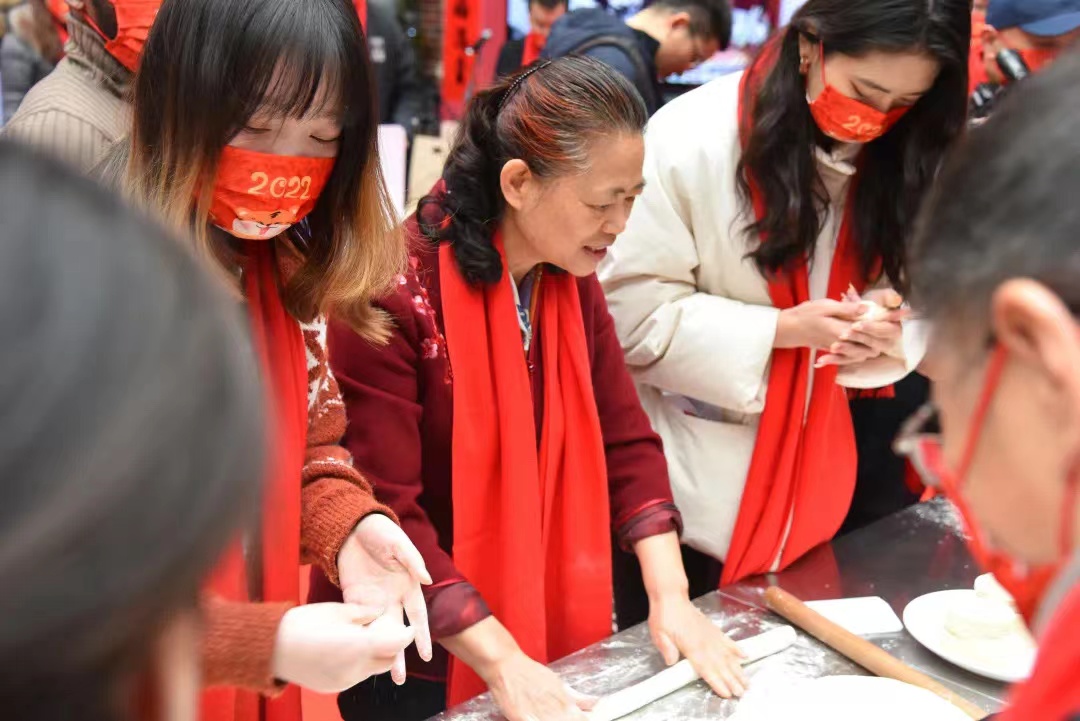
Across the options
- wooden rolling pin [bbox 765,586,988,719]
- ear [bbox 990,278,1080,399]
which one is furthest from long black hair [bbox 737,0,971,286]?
ear [bbox 990,278,1080,399]

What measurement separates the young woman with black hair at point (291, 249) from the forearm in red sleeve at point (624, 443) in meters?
0.46

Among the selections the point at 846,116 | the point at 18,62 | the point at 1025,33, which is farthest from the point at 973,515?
the point at 18,62

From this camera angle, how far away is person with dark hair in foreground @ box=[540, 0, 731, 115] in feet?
9.55

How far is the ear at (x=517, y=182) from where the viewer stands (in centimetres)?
158

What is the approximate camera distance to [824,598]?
1.71m

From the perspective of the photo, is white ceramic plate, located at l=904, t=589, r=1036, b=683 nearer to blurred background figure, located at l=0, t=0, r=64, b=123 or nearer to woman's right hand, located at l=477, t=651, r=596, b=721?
woman's right hand, located at l=477, t=651, r=596, b=721

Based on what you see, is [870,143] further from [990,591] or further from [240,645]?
[240,645]

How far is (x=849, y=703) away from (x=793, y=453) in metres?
0.68

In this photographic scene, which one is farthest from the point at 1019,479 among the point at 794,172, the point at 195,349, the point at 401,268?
the point at 794,172

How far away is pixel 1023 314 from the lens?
0.54 metres

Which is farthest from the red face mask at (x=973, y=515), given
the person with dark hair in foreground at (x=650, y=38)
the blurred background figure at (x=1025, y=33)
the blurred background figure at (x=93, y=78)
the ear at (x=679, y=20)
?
the ear at (x=679, y=20)

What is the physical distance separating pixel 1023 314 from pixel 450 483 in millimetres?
1224

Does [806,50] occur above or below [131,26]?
below

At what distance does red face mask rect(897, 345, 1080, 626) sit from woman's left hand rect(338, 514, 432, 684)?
27.4 inches
